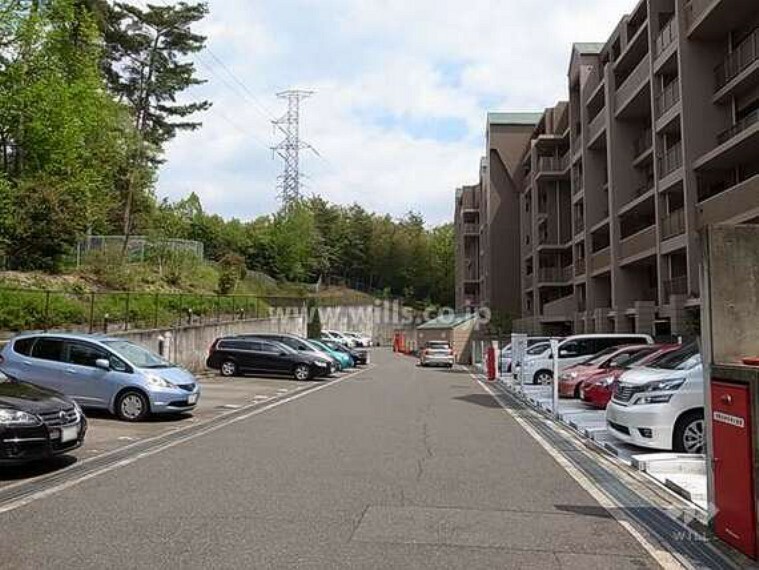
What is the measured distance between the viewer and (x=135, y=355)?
15.3m

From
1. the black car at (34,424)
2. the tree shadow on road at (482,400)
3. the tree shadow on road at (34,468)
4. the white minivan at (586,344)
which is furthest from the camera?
the white minivan at (586,344)

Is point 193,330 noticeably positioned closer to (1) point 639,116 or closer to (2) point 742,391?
(1) point 639,116

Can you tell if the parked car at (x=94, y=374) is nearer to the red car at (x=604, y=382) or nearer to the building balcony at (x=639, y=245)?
the red car at (x=604, y=382)

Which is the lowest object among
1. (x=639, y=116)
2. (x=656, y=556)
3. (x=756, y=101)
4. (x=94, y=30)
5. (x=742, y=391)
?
(x=656, y=556)

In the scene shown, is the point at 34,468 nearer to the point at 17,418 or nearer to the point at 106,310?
the point at 17,418

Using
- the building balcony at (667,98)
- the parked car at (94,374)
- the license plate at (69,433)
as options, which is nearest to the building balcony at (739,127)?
the building balcony at (667,98)

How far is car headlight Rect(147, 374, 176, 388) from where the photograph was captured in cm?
1448

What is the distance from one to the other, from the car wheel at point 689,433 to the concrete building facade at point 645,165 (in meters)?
15.0

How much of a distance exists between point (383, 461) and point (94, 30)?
31.2 meters

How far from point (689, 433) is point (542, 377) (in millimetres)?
15625

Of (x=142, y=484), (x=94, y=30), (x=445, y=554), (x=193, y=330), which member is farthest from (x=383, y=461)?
(x=94, y=30)

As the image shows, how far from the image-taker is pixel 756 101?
2645 centimetres

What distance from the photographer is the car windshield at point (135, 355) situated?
14.9 m

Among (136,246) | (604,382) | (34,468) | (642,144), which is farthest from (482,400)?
(136,246)
